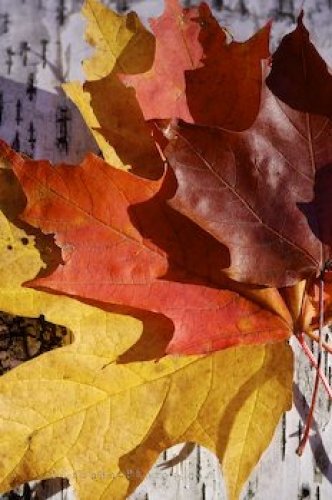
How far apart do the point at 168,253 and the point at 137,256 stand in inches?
1.0

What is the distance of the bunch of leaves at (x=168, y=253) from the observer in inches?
21.9

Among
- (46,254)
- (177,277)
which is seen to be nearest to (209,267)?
(177,277)

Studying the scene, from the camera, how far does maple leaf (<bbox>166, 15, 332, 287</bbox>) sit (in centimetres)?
55

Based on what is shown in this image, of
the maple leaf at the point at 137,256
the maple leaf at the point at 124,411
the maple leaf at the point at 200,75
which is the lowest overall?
the maple leaf at the point at 124,411

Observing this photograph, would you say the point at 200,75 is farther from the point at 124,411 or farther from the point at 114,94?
the point at 124,411

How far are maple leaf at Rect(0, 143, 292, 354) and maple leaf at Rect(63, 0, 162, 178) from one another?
57mm

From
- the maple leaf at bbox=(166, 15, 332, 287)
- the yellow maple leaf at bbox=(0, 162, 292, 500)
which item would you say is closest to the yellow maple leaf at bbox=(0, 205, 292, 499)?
the yellow maple leaf at bbox=(0, 162, 292, 500)

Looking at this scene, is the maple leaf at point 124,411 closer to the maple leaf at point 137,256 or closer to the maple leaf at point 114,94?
the maple leaf at point 137,256

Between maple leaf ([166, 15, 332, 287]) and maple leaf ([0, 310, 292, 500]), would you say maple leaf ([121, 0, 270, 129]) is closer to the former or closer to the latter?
maple leaf ([166, 15, 332, 287])

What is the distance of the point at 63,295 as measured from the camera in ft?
1.95

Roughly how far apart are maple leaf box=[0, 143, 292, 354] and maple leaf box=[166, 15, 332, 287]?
1.2 inches

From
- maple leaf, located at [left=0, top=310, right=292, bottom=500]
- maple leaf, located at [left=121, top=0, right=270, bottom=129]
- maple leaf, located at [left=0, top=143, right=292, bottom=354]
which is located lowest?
maple leaf, located at [left=0, top=310, right=292, bottom=500]

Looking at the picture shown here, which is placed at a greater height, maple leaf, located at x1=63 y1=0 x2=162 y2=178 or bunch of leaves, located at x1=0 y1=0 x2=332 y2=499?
maple leaf, located at x1=63 y1=0 x2=162 y2=178

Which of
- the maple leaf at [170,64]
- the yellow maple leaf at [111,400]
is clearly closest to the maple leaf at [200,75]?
the maple leaf at [170,64]
